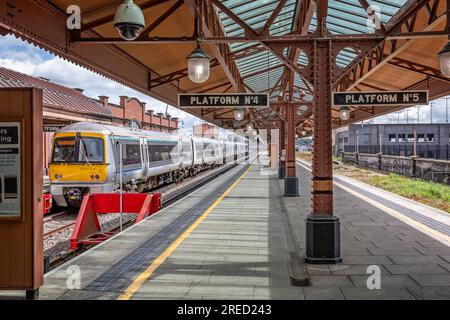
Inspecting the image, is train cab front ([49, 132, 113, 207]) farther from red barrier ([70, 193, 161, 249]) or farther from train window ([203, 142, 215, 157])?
train window ([203, 142, 215, 157])

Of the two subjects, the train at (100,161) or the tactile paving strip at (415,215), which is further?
the train at (100,161)

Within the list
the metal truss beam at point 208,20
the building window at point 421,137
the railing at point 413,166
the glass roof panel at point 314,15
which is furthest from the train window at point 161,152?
the building window at point 421,137

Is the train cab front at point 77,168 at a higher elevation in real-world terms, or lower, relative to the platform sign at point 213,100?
lower

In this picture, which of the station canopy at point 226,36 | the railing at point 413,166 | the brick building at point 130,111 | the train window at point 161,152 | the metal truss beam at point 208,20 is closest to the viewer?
the metal truss beam at point 208,20

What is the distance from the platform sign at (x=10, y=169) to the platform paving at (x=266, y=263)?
1273 mm

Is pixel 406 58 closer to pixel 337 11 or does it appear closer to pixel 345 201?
pixel 337 11

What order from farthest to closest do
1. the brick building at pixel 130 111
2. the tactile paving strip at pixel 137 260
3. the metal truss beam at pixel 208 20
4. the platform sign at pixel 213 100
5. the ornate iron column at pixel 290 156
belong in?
the brick building at pixel 130 111 < the ornate iron column at pixel 290 156 < the platform sign at pixel 213 100 < the metal truss beam at pixel 208 20 < the tactile paving strip at pixel 137 260

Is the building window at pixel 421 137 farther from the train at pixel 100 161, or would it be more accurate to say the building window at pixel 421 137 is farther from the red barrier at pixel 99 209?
the red barrier at pixel 99 209

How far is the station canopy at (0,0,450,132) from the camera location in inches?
265

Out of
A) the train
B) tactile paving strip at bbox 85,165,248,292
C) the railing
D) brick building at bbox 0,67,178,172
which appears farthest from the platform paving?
the railing

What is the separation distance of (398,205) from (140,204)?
8.36 meters

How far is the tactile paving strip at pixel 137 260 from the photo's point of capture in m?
5.94
